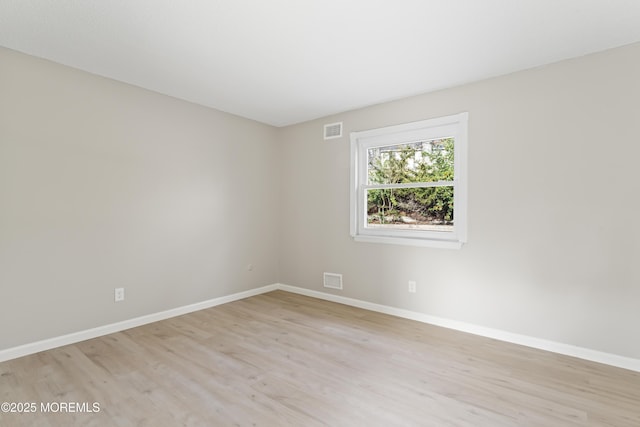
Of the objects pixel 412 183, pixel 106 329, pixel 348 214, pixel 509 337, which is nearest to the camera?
pixel 509 337

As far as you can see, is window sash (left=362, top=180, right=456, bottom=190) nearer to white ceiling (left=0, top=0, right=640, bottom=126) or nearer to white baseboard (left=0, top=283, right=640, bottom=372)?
white ceiling (left=0, top=0, right=640, bottom=126)

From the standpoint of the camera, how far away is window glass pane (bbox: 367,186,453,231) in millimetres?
3424

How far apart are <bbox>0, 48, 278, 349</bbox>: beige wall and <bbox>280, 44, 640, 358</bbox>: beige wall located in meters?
2.16

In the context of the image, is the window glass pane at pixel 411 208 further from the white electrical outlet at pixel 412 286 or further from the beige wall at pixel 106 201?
the beige wall at pixel 106 201

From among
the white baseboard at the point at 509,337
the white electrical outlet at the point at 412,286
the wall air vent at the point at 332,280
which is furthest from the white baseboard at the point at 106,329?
the white electrical outlet at the point at 412,286

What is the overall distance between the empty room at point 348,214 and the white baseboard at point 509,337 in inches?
0.6

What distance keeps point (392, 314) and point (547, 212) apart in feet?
6.11

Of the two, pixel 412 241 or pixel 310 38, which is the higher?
pixel 310 38

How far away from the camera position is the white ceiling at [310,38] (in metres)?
2.02

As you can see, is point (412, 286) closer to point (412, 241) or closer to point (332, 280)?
point (412, 241)

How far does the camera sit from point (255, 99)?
12.0 feet

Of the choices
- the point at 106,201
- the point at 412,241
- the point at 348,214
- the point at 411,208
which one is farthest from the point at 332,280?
the point at 106,201

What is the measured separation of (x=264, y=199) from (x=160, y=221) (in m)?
1.54

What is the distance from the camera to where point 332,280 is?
4242mm
